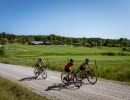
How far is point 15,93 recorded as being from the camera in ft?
37.9

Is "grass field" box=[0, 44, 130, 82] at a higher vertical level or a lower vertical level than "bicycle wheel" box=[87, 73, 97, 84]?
lower

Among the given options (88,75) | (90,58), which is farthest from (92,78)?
(90,58)

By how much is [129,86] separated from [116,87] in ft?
4.24

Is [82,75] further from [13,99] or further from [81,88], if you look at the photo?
[13,99]

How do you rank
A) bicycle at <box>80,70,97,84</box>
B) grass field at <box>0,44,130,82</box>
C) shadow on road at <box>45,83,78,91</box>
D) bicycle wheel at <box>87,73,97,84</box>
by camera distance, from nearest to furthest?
shadow on road at <box>45,83,78,91</box>
bicycle wheel at <box>87,73,97,84</box>
bicycle at <box>80,70,97,84</box>
grass field at <box>0,44,130,82</box>

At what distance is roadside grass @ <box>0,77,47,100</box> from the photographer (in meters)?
10.1

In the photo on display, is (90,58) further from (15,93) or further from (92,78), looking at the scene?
(15,93)

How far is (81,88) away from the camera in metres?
12.7

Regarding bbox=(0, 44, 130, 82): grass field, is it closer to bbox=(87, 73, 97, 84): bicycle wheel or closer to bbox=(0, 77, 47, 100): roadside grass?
bbox=(87, 73, 97, 84): bicycle wheel

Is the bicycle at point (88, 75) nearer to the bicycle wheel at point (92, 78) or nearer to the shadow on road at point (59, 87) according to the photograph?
the bicycle wheel at point (92, 78)

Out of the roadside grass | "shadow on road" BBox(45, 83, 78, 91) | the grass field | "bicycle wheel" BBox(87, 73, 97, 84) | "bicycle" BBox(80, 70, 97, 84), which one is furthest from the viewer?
the grass field

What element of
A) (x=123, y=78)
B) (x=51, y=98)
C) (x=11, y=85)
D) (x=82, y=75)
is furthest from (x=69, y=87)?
(x=123, y=78)

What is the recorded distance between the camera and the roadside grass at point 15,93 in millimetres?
10092

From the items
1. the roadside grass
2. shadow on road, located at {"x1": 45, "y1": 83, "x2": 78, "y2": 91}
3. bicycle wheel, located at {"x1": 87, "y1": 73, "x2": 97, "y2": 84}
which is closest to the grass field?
bicycle wheel, located at {"x1": 87, "y1": 73, "x2": 97, "y2": 84}
